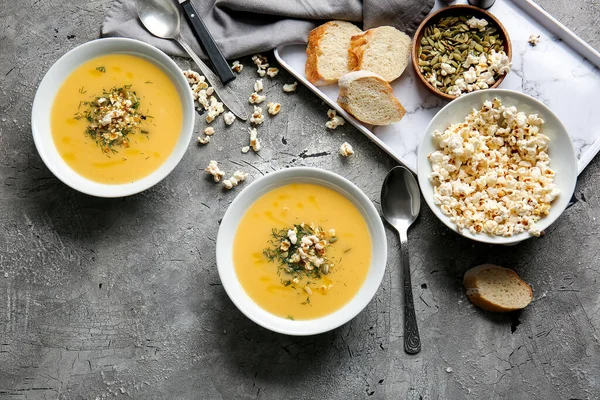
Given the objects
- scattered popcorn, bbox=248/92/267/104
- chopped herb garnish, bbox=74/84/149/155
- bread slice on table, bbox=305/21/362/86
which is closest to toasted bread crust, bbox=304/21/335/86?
bread slice on table, bbox=305/21/362/86

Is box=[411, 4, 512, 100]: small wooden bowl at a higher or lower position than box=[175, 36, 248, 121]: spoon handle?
lower

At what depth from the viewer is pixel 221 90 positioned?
7.70ft

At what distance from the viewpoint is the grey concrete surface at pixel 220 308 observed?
226cm

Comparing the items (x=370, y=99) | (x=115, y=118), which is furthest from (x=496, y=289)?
(x=115, y=118)

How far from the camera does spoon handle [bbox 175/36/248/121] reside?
2.34 meters

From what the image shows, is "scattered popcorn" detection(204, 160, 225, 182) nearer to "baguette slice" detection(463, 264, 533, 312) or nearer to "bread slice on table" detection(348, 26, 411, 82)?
"bread slice on table" detection(348, 26, 411, 82)

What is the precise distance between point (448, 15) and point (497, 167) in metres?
0.67

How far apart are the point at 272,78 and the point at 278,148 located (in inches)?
11.9

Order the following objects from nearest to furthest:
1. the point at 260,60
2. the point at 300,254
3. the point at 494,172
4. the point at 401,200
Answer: the point at 300,254 → the point at 494,172 → the point at 401,200 → the point at 260,60

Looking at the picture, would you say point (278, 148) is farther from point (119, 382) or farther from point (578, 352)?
point (578, 352)

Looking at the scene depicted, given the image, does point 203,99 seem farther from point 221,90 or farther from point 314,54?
point 314,54

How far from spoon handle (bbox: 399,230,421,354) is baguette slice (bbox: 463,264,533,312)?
9.6 inches

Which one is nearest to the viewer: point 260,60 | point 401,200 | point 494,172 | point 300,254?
point 300,254

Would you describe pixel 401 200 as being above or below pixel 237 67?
below
